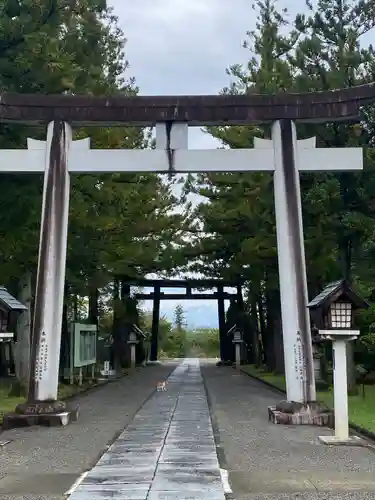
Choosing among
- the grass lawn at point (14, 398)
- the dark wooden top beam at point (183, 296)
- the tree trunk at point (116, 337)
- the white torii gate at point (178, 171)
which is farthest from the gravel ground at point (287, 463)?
the dark wooden top beam at point (183, 296)

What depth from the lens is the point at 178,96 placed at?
12742 mm

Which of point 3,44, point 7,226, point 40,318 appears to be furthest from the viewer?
point 7,226

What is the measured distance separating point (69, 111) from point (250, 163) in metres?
3.65

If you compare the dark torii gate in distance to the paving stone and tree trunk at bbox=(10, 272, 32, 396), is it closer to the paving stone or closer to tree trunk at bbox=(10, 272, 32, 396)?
tree trunk at bbox=(10, 272, 32, 396)

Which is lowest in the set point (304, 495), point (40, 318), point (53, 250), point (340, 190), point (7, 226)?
point (304, 495)

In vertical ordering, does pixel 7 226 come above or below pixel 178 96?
below

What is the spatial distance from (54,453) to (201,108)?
6963 mm

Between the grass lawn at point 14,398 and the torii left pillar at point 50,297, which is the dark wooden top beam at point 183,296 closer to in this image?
the grass lawn at point 14,398

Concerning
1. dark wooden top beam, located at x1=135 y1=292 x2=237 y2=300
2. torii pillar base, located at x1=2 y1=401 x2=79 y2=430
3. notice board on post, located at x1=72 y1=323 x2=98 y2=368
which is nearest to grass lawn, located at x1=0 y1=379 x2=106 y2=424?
notice board on post, located at x1=72 y1=323 x2=98 y2=368

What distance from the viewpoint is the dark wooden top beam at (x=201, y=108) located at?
1263 cm

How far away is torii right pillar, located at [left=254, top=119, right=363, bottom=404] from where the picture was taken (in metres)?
11.9

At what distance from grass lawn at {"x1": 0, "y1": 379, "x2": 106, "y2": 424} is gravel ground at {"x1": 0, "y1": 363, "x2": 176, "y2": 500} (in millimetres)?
1743

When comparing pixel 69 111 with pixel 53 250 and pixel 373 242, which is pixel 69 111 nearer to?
pixel 53 250

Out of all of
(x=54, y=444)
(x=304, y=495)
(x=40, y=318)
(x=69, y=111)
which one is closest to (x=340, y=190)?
(x=69, y=111)
